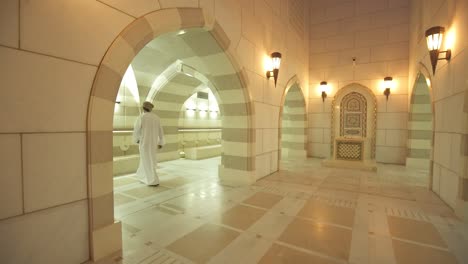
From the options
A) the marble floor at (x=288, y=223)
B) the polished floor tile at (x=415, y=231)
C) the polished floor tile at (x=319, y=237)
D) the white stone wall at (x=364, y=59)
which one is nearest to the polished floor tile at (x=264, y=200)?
the marble floor at (x=288, y=223)

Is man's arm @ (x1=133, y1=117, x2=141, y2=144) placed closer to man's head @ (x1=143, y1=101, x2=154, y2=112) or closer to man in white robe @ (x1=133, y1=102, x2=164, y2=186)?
man in white robe @ (x1=133, y1=102, x2=164, y2=186)

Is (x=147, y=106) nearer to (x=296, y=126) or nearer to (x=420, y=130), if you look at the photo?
(x=296, y=126)

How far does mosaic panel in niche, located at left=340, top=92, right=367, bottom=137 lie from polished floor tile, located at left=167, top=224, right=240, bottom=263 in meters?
7.98

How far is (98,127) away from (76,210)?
864 mm

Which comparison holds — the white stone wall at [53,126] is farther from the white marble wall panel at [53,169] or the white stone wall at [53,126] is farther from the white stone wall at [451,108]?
the white stone wall at [451,108]

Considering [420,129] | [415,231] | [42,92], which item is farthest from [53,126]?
[420,129]

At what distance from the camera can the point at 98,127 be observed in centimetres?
235

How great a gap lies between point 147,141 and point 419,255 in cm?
534

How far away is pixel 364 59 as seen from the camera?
28.5ft

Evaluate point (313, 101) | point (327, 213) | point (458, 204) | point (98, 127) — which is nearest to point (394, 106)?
point (313, 101)

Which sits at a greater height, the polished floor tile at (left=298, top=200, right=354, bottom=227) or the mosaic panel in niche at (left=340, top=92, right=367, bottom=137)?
the mosaic panel in niche at (left=340, top=92, right=367, bottom=137)

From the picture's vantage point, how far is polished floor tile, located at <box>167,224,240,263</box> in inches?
99.7

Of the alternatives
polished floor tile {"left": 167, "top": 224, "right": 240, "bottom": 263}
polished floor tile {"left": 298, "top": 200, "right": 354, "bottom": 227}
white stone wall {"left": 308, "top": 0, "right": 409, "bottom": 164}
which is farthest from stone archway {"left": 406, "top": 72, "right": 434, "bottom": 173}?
polished floor tile {"left": 167, "top": 224, "right": 240, "bottom": 263}

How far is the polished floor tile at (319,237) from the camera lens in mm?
2605
